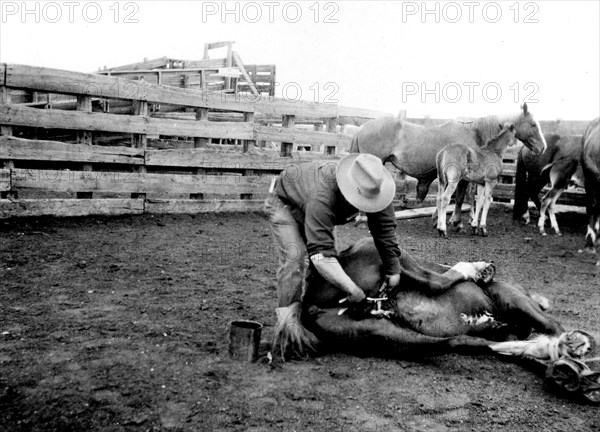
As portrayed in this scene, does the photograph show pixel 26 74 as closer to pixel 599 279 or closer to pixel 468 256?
pixel 468 256

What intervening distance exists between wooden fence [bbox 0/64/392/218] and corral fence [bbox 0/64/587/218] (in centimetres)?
1

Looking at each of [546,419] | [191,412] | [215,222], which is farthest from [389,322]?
[215,222]

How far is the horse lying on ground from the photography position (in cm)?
384

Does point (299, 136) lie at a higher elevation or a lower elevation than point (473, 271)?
higher

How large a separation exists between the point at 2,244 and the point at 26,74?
265cm

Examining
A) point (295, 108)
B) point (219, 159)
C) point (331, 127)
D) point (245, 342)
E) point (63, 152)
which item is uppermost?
point (295, 108)

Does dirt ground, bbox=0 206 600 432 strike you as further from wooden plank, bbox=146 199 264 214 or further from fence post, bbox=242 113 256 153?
fence post, bbox=242 113 256 153

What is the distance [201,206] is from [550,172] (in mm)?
6809

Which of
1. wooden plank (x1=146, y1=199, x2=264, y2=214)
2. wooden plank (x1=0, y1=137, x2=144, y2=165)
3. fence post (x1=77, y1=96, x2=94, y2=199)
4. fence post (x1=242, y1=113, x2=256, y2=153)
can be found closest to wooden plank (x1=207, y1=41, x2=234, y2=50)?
fence post (x1=242, y1=113, x2=256, y2=153)

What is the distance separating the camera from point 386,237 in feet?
13.0

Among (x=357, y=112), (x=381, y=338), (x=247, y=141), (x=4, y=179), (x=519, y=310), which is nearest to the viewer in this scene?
(x=381, y=338)

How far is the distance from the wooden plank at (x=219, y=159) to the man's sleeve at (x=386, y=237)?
20.3 feet

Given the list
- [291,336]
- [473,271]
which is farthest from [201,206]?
[473,271]

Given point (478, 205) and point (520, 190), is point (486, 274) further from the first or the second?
point (520, 190)
